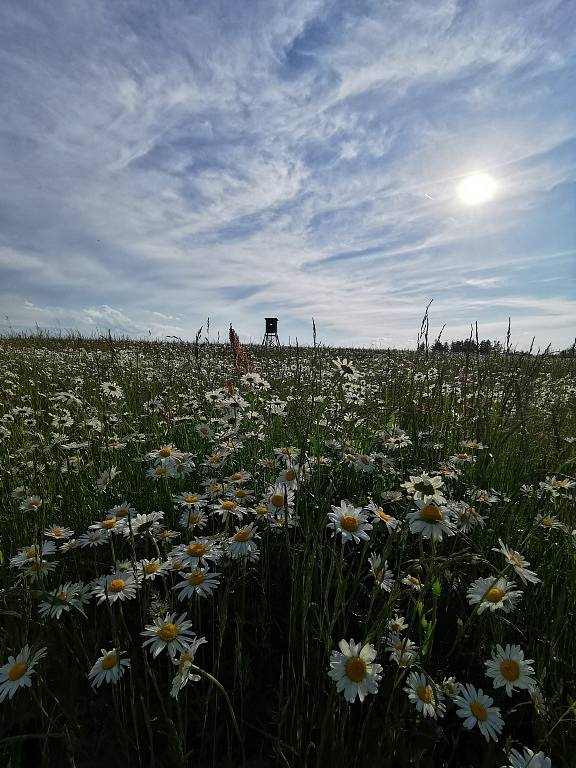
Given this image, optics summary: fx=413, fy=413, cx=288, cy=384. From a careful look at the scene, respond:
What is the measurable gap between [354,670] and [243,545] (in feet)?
2.31

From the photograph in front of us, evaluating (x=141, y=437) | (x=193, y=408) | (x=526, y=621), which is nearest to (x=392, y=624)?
(x=526, y=621)

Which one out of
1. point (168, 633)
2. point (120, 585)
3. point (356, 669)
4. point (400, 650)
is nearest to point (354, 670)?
point (356, 669)

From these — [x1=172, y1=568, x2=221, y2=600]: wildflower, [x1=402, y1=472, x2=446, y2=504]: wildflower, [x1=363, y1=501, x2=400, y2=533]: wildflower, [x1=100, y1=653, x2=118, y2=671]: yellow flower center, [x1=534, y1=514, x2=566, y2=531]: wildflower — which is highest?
A: [x1=402, y1=472, x2=446, y2=504]: wildflower

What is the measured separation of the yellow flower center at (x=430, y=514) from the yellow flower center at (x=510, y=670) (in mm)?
584

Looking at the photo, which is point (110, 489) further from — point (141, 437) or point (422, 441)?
point (422, 441)

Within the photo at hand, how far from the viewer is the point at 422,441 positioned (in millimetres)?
3703

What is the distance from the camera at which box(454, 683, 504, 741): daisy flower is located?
137cm

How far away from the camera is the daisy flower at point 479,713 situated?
4.49 ft

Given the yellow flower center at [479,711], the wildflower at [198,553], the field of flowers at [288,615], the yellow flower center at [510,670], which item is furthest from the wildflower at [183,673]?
the yellow flower center at [510,670]

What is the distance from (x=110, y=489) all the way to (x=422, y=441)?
8.61ft

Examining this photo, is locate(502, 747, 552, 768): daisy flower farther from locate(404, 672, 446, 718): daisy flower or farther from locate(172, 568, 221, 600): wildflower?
locate(172, 568, 221, 600): wildflower

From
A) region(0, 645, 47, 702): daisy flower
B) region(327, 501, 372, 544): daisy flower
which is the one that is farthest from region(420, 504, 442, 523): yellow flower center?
region(0, 645, 47, 702): daisy flower

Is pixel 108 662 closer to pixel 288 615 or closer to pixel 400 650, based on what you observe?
pixel 288 615

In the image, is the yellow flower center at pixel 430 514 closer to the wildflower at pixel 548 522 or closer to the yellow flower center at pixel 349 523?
the yellow flower center at pixel 349 523
